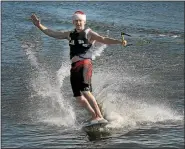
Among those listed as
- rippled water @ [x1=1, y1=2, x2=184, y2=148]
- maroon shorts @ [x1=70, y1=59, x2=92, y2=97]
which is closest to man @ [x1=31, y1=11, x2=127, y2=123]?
maroon shorts @ [x1=70, y1=59, x2=92, y2=97]

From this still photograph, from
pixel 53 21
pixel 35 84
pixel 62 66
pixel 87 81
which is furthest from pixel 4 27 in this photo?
pixel 87 81

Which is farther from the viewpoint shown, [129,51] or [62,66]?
[129,51]

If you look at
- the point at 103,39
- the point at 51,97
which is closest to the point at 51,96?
the point at 51,97

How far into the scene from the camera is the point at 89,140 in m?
8.09

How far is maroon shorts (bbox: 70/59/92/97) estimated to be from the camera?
334 inches

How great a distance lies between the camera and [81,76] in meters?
8.49

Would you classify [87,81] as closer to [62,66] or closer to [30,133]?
[30,133]

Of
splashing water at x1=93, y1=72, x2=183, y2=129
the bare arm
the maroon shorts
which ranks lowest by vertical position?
splashing water at x1=93, y1=72, x2=183, y2=129

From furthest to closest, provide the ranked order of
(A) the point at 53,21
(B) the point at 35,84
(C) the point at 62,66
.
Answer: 1. (A) the point at 53,21
2. (C) the point at 62,66
3. (B) the point at 35,84

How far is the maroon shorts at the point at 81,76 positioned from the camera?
8484 millimetres

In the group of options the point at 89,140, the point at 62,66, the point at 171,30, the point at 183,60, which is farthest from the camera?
the point at 171,30

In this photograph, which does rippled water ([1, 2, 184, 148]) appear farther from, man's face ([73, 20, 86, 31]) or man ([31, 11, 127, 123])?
man's face ([73, 20, 86, 31])

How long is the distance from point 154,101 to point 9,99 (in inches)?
128

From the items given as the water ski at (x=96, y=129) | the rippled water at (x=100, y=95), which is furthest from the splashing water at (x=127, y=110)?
the water ski at (x=96, y=129)
